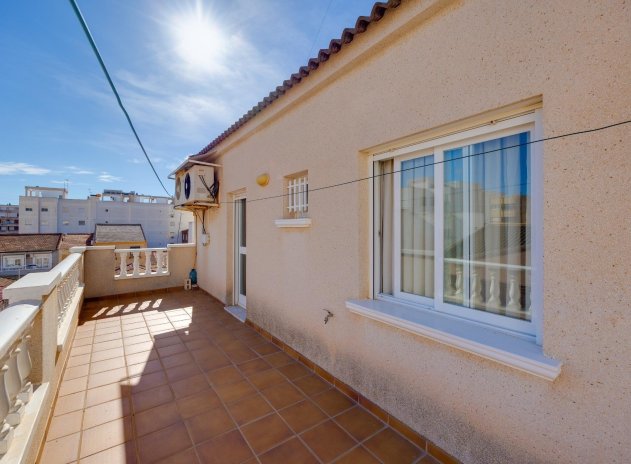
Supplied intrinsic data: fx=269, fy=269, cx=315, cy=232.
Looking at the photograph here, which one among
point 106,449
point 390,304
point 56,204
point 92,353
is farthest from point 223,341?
point 56,204

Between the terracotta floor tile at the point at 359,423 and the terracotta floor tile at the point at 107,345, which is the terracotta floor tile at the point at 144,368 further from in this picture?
the terracotta floor tile at the point at 359,423

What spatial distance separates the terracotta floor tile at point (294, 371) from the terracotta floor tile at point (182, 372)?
1508 mm

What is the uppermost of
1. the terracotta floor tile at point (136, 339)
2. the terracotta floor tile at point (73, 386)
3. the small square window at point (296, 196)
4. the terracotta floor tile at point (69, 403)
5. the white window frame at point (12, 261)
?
the small square window at point (296, 196)

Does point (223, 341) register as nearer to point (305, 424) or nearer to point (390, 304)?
point (305, 424)

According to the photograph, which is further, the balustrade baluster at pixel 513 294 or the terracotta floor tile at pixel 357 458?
the terracotta floor tile at pixel 357 458

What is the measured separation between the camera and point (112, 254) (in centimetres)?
959

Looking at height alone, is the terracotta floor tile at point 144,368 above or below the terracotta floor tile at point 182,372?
above

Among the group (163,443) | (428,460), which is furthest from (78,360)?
(428,460)

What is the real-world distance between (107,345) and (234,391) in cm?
358

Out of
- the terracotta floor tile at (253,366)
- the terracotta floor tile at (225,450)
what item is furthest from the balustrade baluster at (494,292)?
the terracotta floor tile at (253,366)

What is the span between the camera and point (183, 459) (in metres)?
3.00

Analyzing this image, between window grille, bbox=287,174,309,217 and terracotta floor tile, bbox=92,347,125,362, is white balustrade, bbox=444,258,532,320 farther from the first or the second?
terracotta floor tile, bbox=92,347,125,362

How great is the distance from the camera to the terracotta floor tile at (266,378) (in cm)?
445

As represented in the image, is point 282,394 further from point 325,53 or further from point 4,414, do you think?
point 325,53
